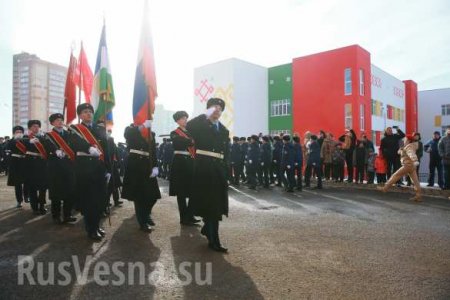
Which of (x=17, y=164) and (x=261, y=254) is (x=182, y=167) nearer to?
(x=261, y=254)

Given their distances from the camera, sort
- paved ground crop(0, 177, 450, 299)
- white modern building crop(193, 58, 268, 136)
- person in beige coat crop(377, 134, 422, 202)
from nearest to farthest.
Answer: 1. paved ground crop(0, 177, 450, 299)
2. person in beige coat crop(377, 134, 422, 202)
3. white modern building crop(193, 58, 268, 136)

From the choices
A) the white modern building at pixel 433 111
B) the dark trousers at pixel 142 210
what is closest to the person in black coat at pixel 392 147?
the dark trousers at pixel 142 210

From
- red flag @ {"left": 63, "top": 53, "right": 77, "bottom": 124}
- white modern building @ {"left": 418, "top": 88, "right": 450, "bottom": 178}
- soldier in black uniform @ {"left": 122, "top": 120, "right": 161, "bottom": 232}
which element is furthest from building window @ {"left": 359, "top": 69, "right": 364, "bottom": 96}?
soldier in black uniform @ {"left": 122, "top": 120, "right": 161, "bottom": 232}

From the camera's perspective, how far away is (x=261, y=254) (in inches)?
180

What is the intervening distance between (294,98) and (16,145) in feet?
81.2

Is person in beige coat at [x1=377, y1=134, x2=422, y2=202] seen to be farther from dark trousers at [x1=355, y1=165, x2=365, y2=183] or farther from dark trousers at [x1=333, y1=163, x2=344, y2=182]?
dark trousers at [x1=333, y1=163, x2=344, y2=182]

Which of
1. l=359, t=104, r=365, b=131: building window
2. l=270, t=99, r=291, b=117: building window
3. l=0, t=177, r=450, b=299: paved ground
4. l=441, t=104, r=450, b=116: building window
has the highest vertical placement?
l=441, t=104, r=450, b=116: building window

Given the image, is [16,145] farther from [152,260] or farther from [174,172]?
[152,260]

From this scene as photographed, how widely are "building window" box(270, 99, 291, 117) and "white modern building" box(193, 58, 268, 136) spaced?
70 centimetres

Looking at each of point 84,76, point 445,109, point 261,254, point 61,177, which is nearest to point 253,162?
point 84,76

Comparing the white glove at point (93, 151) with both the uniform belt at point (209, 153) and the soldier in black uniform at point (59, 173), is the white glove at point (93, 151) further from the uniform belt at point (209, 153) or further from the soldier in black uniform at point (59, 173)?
the uniform belt at point (209, 153)

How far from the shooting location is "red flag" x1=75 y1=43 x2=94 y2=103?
840 centimetres

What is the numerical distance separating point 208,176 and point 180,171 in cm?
193

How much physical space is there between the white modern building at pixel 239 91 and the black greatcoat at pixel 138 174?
81.7ft
